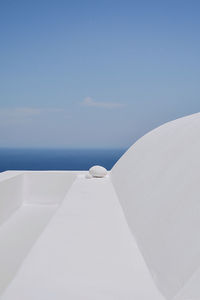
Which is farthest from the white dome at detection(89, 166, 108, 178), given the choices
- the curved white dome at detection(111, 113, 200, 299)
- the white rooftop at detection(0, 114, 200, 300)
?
the curved white dome at detection(111, 113, 200, 299)

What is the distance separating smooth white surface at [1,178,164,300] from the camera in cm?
145

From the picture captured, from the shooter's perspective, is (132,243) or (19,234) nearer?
(132,243)

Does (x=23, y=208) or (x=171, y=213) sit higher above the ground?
(x=23, y=208)

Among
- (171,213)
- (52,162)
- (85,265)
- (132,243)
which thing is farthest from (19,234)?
(52,162)

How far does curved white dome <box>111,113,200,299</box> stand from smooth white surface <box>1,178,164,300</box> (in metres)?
0.10

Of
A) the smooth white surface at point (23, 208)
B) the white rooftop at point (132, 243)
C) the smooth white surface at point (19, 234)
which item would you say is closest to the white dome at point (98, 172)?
the smooth white surface at point (23, 208)

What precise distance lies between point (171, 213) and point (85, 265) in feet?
1.98

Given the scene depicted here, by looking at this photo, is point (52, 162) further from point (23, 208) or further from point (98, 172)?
point (98, 172)

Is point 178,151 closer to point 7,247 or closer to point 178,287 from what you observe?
point 178,287

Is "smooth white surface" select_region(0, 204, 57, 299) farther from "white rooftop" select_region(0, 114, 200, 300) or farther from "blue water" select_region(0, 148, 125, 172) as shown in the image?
"blue water" select_region(0, 148, 125, 172)

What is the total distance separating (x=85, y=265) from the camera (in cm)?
176

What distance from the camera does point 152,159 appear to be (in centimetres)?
319

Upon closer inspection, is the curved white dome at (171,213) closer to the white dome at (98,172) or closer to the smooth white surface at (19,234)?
the smooth white surface at (19,234)

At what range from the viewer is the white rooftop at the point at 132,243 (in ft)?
4.65
